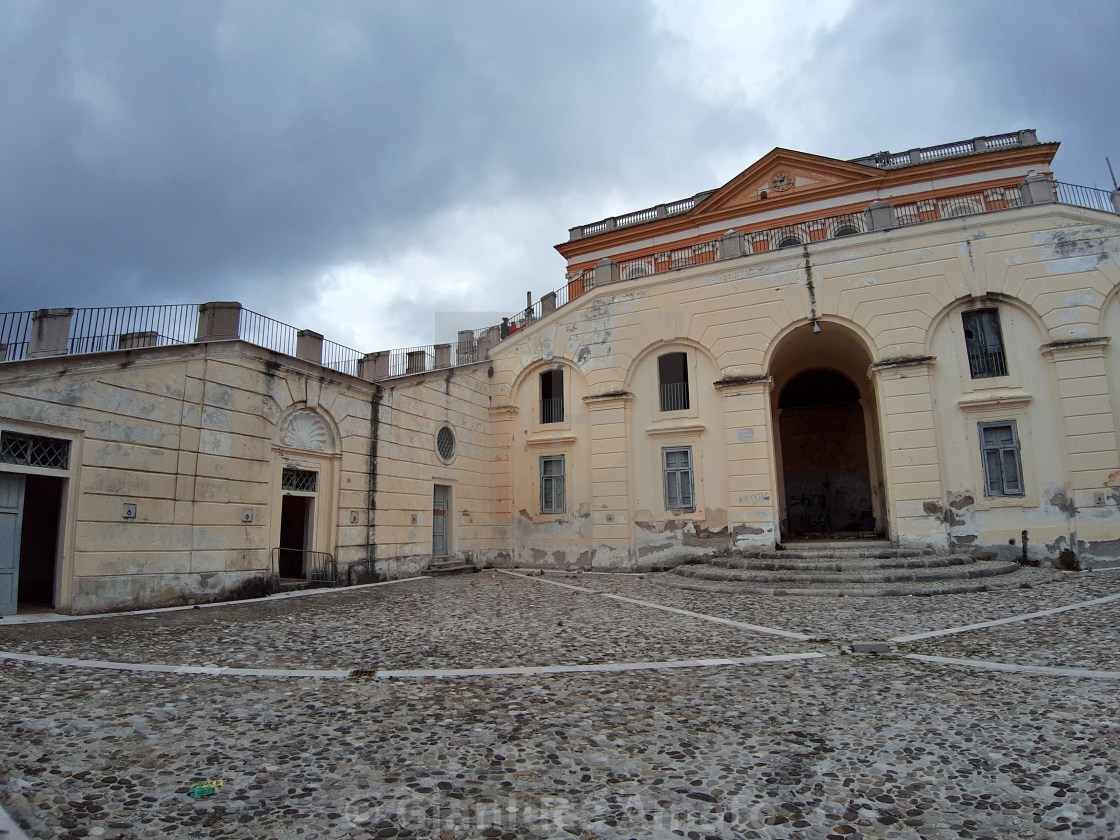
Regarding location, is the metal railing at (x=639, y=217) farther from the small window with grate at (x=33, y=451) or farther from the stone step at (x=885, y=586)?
the small window with grate at (x=33, y=451)

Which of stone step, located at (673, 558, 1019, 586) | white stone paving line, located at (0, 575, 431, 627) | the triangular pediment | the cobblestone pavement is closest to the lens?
the cobblestone pavement

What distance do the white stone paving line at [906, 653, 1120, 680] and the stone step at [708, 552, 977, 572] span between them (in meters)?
6.83

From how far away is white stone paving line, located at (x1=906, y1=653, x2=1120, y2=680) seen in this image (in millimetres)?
5370

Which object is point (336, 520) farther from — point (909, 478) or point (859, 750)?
point (909, 478)

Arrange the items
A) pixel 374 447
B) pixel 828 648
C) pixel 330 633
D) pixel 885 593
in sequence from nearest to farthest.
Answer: pixel 828 648 < pixel 330 633 < pixel 885 593 < pixel 374 447

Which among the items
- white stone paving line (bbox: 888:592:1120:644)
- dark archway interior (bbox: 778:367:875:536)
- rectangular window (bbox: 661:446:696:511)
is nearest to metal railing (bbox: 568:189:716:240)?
dark archway interior (bbox: 778:367:875:536)

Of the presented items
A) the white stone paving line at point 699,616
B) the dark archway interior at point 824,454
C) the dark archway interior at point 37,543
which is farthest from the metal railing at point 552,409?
the dark archway interior at point 37,543

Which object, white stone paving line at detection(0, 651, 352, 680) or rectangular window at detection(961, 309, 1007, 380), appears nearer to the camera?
white stone paving line at detection(0, 651, 352, 680)

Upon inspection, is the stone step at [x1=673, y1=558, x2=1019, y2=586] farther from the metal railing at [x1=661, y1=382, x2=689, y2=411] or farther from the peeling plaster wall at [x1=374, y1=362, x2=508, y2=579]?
the peeling plaster wall at [x1=374, y1=362, x2=508, y2=579]

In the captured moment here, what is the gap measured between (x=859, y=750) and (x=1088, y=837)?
121cm

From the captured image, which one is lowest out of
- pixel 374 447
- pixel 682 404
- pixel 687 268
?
pixel 374 447

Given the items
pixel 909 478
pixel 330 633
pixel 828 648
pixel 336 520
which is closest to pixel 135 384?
pixel 336 520

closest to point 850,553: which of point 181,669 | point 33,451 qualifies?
point 181,669

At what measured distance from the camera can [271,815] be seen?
3.06m
